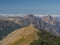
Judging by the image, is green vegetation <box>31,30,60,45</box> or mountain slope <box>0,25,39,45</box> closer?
green vegetation <box>31,30,60,45</box>

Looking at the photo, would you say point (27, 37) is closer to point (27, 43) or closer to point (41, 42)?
point (27, 43)

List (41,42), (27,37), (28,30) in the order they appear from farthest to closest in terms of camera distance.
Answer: (28,30), (27,37), (41,42)

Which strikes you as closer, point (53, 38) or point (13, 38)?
point (53, 38)

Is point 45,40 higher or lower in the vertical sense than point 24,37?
higher

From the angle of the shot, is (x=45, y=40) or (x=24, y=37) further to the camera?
(x=24, y=37)

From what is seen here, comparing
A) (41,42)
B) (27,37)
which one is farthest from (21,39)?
(41,42)

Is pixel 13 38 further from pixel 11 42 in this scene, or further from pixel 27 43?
pixel 27 43

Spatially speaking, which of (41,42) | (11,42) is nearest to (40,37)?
(41,42)

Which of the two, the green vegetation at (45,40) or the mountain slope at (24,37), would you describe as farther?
the mountain slope at (24,37)

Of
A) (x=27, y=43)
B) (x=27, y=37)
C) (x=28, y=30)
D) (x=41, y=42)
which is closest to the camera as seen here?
(x=41, y=42)
